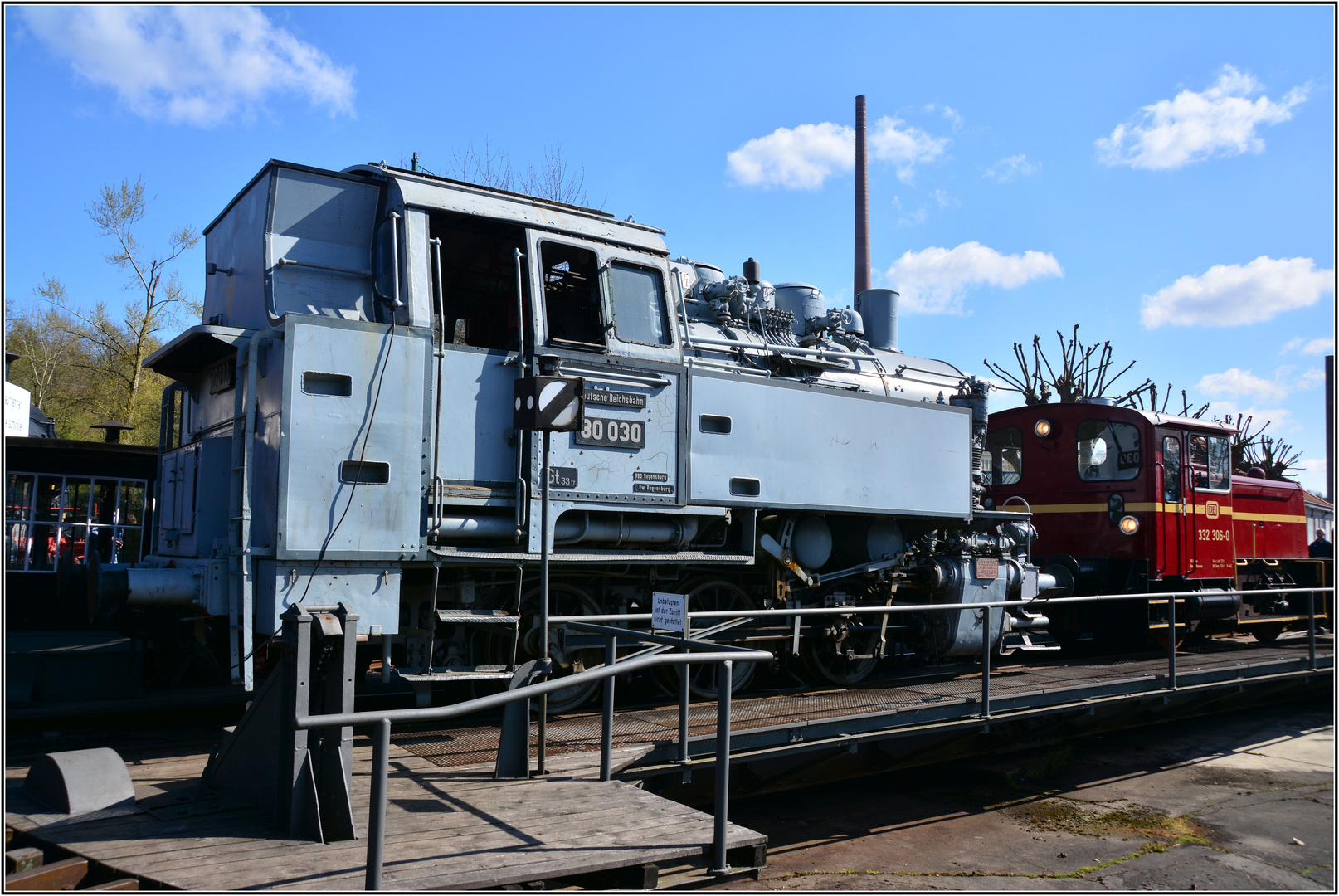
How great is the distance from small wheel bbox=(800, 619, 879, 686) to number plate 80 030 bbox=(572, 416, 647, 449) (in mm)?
2467

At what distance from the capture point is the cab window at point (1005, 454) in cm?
1279

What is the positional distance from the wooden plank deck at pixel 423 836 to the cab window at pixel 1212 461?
10101 mm

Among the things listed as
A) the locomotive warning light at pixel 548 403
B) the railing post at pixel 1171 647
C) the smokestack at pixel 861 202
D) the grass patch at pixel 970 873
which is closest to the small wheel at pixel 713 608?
the grass patch at pixel 970 873

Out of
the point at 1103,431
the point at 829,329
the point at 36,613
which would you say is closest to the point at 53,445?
the point at 36,613

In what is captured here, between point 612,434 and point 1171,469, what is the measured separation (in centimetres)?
818

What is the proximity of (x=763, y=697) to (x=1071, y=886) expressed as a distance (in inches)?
93.8

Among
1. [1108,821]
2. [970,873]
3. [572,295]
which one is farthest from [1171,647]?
[572,295]

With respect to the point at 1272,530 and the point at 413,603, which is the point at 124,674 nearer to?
the point at 413,603

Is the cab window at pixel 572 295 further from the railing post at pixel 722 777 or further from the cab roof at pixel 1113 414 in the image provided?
the cab roof at pixel 1113 414

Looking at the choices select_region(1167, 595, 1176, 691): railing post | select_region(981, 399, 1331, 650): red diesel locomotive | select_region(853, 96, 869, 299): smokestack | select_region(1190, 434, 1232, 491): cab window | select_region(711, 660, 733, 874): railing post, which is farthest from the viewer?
select_region(853, 96, 869, 299): smokestack

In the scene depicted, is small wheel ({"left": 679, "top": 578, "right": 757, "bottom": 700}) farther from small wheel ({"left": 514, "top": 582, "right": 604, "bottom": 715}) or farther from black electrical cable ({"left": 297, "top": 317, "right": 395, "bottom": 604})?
black electrical cable ({"left": 297, "top": 317, "right": 395, "bottom": 604})

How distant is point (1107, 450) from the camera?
11.9m

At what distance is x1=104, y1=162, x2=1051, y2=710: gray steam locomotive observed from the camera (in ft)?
19.2

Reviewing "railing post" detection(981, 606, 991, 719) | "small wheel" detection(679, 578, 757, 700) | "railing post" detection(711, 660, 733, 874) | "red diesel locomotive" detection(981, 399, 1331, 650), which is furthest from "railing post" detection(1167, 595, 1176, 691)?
"railing post" detection(711, 660, 733, 874)
